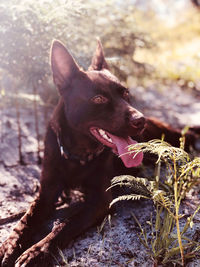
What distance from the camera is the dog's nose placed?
85.5 inches

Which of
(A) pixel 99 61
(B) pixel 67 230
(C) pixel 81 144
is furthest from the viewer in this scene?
(A) pixel 99 61

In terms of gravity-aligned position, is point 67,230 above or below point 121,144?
below

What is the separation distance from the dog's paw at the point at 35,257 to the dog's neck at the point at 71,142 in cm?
73

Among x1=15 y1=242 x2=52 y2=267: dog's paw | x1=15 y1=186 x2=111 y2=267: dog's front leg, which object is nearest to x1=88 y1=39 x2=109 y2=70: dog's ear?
x1=15 y1=186 x2=111 y2=267: dog's front leg

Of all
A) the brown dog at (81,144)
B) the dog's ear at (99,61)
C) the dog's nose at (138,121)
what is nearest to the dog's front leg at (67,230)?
the brown dog at (81,144)

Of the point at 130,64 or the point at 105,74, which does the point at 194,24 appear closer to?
the point at 130,64

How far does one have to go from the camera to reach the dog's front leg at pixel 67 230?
6.25ft

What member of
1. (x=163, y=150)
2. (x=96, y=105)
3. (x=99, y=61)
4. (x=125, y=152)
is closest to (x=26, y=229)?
(x=125, y=152)

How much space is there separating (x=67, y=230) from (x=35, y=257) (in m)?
0.30

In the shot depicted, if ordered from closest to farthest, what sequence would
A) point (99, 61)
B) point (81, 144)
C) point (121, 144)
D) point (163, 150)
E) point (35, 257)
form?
1. point (163, 150)
2. point (35, 257)
3. point (121, 144)
4. point (81, 144)
5. point (99, 61)

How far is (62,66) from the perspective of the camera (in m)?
2.37

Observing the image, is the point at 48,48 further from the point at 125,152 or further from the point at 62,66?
the point at 125,152

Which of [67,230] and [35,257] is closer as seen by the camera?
[35,257]

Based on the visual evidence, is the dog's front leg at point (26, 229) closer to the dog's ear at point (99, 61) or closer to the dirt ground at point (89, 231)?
the dirt ground at point (89, 231)
